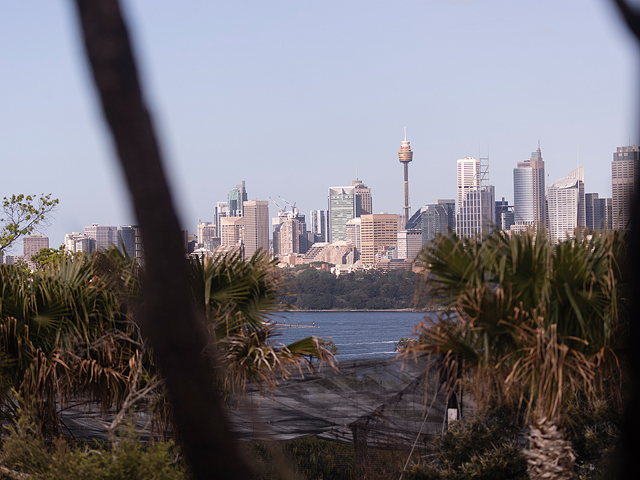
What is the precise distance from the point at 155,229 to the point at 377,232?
595ft

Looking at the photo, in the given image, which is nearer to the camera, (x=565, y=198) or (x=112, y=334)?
(x=112, y=334)

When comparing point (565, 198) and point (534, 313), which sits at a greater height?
point (565, 198)

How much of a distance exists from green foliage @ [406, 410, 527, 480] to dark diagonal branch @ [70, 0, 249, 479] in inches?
154

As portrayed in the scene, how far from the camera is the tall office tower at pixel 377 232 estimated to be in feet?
586

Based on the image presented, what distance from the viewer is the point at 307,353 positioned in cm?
496

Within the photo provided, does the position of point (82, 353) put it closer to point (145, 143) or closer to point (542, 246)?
point (542, 246)

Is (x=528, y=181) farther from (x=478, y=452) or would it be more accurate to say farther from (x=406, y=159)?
(x=478, y=452)

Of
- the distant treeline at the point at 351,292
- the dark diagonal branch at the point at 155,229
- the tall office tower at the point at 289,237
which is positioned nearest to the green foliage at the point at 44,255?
the dark diagonal branch at the point at 155,229

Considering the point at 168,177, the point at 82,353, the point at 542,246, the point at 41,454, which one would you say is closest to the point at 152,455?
the point at 41,454

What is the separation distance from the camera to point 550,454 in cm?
412

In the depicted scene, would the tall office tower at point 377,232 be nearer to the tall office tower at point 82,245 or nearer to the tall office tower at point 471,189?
the tall office tower at point 471,189

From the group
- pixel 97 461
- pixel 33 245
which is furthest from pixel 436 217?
pixel 97 461

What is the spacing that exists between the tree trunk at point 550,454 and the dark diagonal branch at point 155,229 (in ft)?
10.7

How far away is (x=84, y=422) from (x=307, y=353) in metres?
2.68
